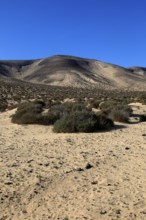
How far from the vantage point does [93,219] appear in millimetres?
6488

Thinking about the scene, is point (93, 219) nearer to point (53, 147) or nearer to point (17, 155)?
point (17, 155)

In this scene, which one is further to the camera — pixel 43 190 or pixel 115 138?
pixel 115 138

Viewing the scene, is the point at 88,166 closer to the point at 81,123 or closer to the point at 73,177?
the point at 73,177

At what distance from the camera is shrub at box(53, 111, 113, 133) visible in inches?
597

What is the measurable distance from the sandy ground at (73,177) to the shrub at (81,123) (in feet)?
2.54

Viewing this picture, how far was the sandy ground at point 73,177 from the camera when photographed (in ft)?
22.4

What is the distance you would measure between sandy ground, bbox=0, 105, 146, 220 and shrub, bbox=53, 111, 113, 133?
0.77 m

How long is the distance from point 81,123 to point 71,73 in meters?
131

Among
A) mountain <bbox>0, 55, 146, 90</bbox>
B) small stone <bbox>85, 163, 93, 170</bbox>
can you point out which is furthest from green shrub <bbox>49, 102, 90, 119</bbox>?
mountain <bbox>0, 55, 146, 90</bbox>

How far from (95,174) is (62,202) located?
1.97 metres

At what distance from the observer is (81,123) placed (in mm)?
15289

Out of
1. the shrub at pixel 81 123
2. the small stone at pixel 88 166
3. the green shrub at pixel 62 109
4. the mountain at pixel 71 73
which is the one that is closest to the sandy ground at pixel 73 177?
the small stone at pixel 88 166

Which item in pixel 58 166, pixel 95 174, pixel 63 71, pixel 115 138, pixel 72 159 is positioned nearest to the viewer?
pixel 95 174

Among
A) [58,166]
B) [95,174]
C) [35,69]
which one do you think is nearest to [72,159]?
[58,166]
